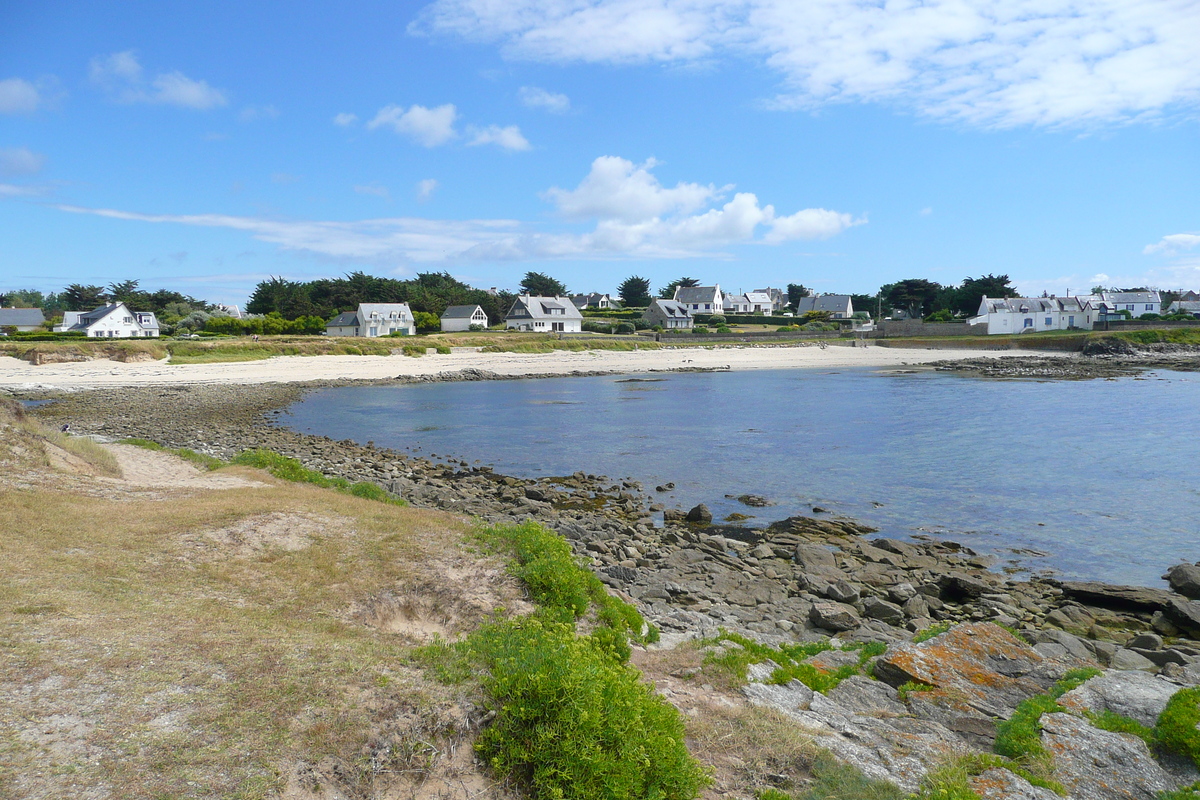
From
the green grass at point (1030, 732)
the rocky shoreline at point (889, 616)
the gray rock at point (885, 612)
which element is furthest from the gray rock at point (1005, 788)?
the gray rock at point (885, 612)

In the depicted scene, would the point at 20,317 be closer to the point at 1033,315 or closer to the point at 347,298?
the point at 347,298

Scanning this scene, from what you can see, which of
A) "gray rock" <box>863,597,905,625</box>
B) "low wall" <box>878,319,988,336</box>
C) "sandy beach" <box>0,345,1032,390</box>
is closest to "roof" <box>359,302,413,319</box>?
"sandy beach" <box>0,345,1032,390</box>

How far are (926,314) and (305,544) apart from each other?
386 feet

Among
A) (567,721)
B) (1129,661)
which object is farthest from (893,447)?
(567,721)

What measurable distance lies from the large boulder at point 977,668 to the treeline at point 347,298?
10588 centimetres

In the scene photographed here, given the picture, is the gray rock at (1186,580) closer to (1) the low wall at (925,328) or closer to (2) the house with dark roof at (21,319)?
(1) the low wall at (925,328)

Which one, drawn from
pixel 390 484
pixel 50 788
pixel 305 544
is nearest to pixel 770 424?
pixel 390 484

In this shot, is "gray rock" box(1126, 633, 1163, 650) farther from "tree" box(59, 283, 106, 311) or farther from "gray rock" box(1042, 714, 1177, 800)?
"tree" box(59, 283, 106, 311)

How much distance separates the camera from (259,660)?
590cm

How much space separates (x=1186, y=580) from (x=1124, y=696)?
773 cm

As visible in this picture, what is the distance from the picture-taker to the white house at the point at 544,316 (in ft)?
349

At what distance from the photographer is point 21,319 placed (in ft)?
307

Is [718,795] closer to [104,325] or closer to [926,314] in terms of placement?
[104,325]

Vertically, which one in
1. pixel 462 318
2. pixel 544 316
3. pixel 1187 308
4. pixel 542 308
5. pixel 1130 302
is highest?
pixel 1130 302
